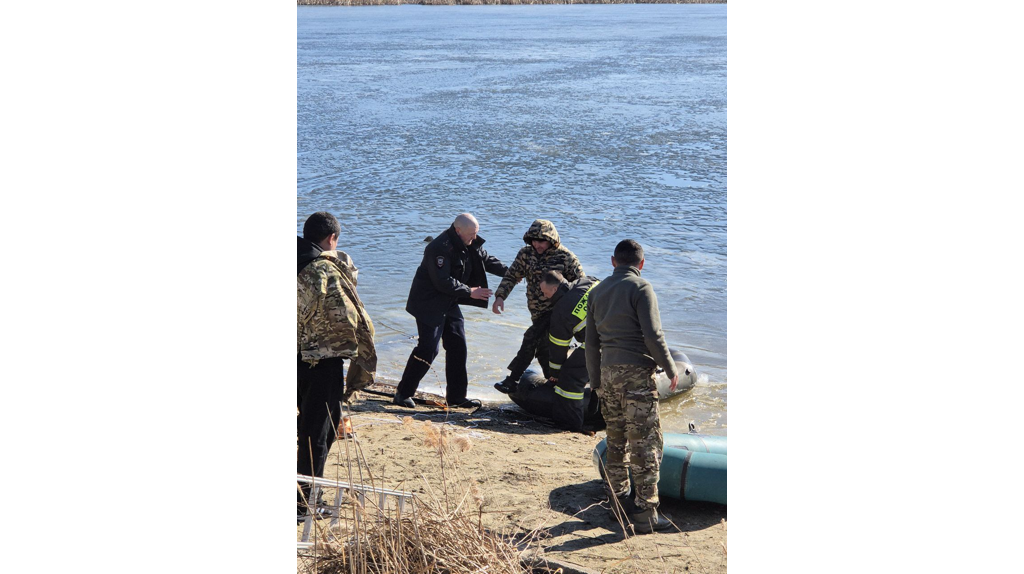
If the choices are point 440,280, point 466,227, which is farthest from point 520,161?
point 440,280

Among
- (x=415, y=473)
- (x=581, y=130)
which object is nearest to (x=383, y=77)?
(x=581, y=130)

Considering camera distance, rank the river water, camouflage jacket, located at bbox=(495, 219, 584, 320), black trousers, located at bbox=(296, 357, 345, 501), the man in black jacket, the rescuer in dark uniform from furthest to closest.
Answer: the river water < camouflage jacket, located at bbox=(495, 219, 584, 320) < the man in black jacket < the rescuer in dark uniform < black trousers, located at bbox=(296, 357, 345, 501)

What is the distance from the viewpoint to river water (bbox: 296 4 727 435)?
32.7ft

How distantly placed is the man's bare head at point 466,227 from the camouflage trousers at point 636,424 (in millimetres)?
1998

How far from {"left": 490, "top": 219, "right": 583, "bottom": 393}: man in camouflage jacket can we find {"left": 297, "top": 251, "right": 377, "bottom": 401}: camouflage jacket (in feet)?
7.33

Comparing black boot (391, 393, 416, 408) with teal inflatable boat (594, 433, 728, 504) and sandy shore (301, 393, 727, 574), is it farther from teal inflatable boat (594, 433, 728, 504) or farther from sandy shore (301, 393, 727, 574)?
teal inflatable boat (594, 433, 728, 504)

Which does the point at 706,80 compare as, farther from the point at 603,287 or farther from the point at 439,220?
the point at 603,287

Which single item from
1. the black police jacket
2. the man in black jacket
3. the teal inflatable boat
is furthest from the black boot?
the teal inflatable boat

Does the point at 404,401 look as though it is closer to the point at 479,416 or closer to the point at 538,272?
the point at 479,416

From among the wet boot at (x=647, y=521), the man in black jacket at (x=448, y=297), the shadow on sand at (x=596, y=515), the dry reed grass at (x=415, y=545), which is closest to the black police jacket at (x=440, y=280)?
the man in black jacket at (x=448, y=297)

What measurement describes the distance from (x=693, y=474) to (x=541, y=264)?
226 centimetres

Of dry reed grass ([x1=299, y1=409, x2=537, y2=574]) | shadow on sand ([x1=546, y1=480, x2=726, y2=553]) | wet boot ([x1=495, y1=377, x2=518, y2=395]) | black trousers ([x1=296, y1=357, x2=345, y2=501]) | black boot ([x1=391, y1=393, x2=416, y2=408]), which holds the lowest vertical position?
shadow on sand ([x1=546, y1=480, x2=726, y2=553])

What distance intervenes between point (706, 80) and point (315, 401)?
73.8ft

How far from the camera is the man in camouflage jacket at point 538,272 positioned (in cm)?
637
